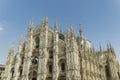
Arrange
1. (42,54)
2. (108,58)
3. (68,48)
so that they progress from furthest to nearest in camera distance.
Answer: (108,58), (42,54), (68,48)

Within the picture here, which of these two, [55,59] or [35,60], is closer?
[55,59]

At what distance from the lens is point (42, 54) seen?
43219 millimetres

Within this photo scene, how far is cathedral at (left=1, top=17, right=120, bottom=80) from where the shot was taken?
39.5 meters

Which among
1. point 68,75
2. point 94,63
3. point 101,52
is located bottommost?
point 68,75

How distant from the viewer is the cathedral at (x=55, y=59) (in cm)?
3947

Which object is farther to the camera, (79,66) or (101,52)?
(101,52)

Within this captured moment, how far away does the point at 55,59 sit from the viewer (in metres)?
40.8

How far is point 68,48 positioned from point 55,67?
17.2ft

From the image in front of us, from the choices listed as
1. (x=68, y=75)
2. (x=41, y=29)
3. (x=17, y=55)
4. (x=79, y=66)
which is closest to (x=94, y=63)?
(x=79, y=66)

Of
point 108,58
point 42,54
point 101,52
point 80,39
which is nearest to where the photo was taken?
point 42,54

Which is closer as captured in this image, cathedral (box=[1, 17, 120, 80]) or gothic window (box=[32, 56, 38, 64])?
cathedral (box=[1, 17, 120, 80])

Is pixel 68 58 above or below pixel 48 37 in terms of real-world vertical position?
below

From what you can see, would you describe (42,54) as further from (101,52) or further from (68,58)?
(101,52)

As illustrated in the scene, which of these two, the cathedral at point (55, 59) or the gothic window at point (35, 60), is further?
the gothic window at point (35, 60)
